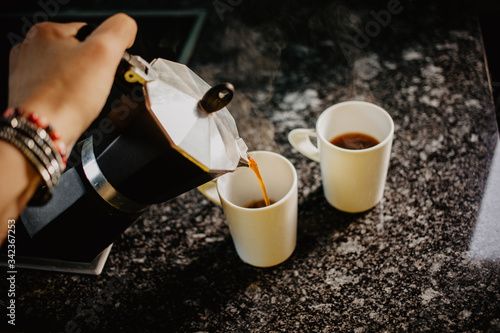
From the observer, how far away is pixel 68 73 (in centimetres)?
49

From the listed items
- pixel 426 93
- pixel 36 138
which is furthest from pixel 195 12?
pixel 36 138

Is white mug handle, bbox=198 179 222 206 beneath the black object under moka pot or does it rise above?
beneath

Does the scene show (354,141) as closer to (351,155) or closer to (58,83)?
(351,155)

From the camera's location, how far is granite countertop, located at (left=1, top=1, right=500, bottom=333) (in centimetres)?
65

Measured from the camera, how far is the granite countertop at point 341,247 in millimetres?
647

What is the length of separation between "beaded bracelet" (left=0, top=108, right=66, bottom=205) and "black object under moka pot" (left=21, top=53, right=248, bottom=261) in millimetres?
82

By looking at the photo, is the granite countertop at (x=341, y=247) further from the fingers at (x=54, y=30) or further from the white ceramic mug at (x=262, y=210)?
the fingers at (x=54, y=30)

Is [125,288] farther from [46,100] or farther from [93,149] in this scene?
[46,100]

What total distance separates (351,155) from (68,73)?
44cm

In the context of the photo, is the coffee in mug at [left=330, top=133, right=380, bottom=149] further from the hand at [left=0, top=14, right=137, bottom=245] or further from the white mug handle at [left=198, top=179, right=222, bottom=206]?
the hand at [left=0, top=14, right=137, bottom=245]

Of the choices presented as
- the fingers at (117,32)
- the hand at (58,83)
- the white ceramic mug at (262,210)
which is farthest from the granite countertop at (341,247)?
the fingers at (117,32)

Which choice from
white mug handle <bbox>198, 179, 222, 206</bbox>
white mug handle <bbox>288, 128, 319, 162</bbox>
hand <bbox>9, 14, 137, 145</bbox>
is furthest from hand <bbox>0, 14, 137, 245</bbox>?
white mug handle <bbox>288, 128, 319, 162</bbox>

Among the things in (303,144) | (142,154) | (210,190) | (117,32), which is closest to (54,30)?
(117,32)

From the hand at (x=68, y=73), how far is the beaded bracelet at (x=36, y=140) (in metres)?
0.01
